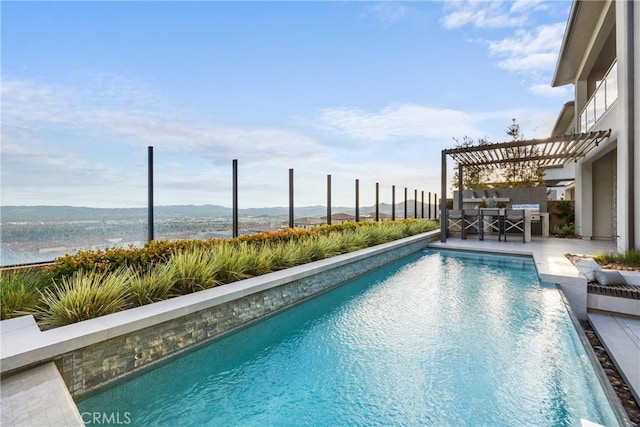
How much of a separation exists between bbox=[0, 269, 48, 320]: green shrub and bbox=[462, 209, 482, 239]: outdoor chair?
11276 mm

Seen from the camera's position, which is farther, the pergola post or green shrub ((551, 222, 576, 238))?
green shrub ((551, 222, 576, 238))

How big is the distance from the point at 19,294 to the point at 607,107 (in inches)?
458

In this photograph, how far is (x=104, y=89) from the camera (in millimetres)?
6285

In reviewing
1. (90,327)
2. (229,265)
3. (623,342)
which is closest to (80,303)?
(90,327)

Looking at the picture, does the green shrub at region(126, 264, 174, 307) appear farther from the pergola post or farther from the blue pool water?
the pergola post

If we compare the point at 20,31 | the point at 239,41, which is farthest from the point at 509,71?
the point at 20,31

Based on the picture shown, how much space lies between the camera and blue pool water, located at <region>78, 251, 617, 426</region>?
2.29 meters

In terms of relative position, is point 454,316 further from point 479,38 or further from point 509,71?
point 509,71

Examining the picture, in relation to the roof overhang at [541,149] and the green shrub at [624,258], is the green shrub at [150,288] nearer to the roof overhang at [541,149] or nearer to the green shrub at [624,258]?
the green shrub at [624,258]

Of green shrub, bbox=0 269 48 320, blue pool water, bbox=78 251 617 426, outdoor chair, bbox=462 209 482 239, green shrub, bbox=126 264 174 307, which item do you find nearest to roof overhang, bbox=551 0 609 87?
outdoor chair, bbox=462 209 482 239

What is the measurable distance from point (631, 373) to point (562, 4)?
1138 cm

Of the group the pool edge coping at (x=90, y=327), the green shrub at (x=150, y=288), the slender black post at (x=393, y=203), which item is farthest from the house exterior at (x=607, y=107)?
the green shrub at (x=150, y=288)

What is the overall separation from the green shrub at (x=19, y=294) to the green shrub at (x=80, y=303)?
89 mm

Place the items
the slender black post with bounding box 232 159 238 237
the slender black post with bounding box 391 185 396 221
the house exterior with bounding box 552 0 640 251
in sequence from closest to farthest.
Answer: the house exterior with bounding box 552 0 640 251 → the slender black post with bounding box 232 159 238 237 → the slender black post with bounding box 391 185 396 221
